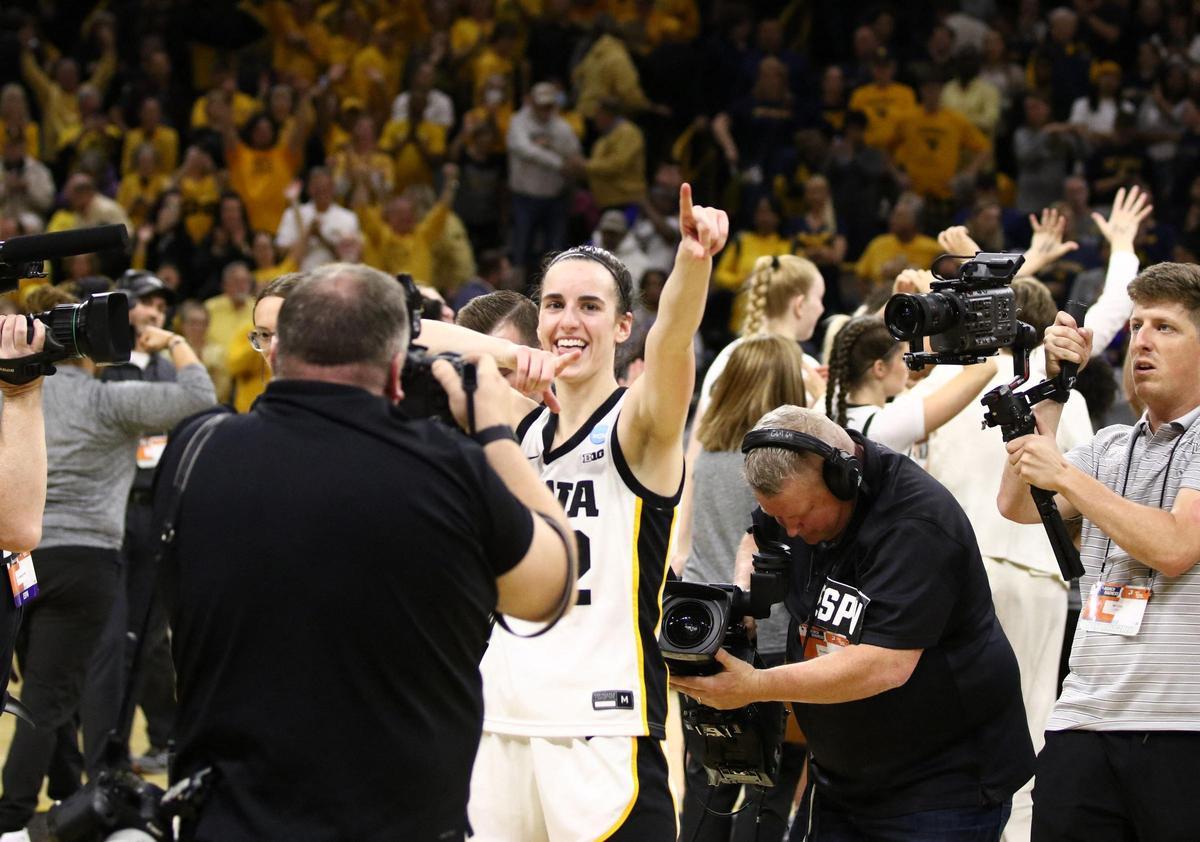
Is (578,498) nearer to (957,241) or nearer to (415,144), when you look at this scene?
(957,241)

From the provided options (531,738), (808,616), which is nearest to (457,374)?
(531,738)

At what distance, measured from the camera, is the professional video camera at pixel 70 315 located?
3451 mm

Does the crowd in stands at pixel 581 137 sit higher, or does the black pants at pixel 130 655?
the crowd in stands at pixel 581 137

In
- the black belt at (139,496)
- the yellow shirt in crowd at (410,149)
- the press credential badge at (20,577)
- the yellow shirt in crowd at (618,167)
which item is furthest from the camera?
the yellow shirt in crowd at (410,149)

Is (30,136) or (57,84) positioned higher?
(57,84)

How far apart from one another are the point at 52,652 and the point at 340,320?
4.08m

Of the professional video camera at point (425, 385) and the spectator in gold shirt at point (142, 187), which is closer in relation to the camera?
the professional video camera at point (425, 385)

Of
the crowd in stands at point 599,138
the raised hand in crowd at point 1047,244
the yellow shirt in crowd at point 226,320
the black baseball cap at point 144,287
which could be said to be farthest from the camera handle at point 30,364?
the yellow shirt in crowd at point 226,320

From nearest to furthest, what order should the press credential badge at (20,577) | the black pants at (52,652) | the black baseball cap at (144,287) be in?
the press credential badge at (20,577)
the black pants at (52,652)
the black baseball cap at (144,287)

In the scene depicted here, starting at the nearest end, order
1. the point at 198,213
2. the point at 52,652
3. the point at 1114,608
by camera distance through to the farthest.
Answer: the point at 1114,608 < the point at 52,652 < the point at 198,213

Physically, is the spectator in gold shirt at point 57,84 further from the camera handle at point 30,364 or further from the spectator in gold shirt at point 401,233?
the camera handle at point 30,364

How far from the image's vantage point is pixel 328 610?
2576 mm

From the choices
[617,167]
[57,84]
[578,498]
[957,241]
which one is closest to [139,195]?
[57,84]

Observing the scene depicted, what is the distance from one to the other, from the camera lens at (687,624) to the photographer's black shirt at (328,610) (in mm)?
1069
